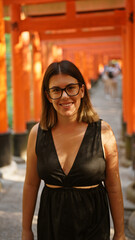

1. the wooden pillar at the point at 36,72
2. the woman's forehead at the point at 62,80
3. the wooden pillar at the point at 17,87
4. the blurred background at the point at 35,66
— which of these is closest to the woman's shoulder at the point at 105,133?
the woman's forehead at the point at 62,80

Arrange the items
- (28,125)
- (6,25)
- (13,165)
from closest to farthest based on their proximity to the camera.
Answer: (13,165)
(6,25)
(28,125)

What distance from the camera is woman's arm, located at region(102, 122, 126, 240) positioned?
A: 5.92 feet

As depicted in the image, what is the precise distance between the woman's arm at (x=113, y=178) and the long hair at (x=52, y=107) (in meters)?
0.11

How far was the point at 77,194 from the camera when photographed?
177 cm

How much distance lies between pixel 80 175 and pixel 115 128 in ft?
34.2

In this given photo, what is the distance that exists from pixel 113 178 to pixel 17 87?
6.37 m

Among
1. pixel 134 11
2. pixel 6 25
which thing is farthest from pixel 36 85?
pixel 134 11

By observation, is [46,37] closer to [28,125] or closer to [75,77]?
[28,125]

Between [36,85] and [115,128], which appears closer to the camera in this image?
[36,85]

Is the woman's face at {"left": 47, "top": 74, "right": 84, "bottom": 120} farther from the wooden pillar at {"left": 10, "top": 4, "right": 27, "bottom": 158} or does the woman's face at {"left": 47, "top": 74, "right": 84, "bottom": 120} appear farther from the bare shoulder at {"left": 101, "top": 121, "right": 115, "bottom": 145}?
the wooden pillar at {"left": 10, "top": 4, "right": 27, "bottom": 158}

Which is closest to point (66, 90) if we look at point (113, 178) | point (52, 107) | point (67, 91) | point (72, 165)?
point (67, 91)

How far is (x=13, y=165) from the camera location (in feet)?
22.4

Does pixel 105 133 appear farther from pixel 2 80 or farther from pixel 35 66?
pixel 35 66

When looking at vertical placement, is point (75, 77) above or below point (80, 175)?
above
